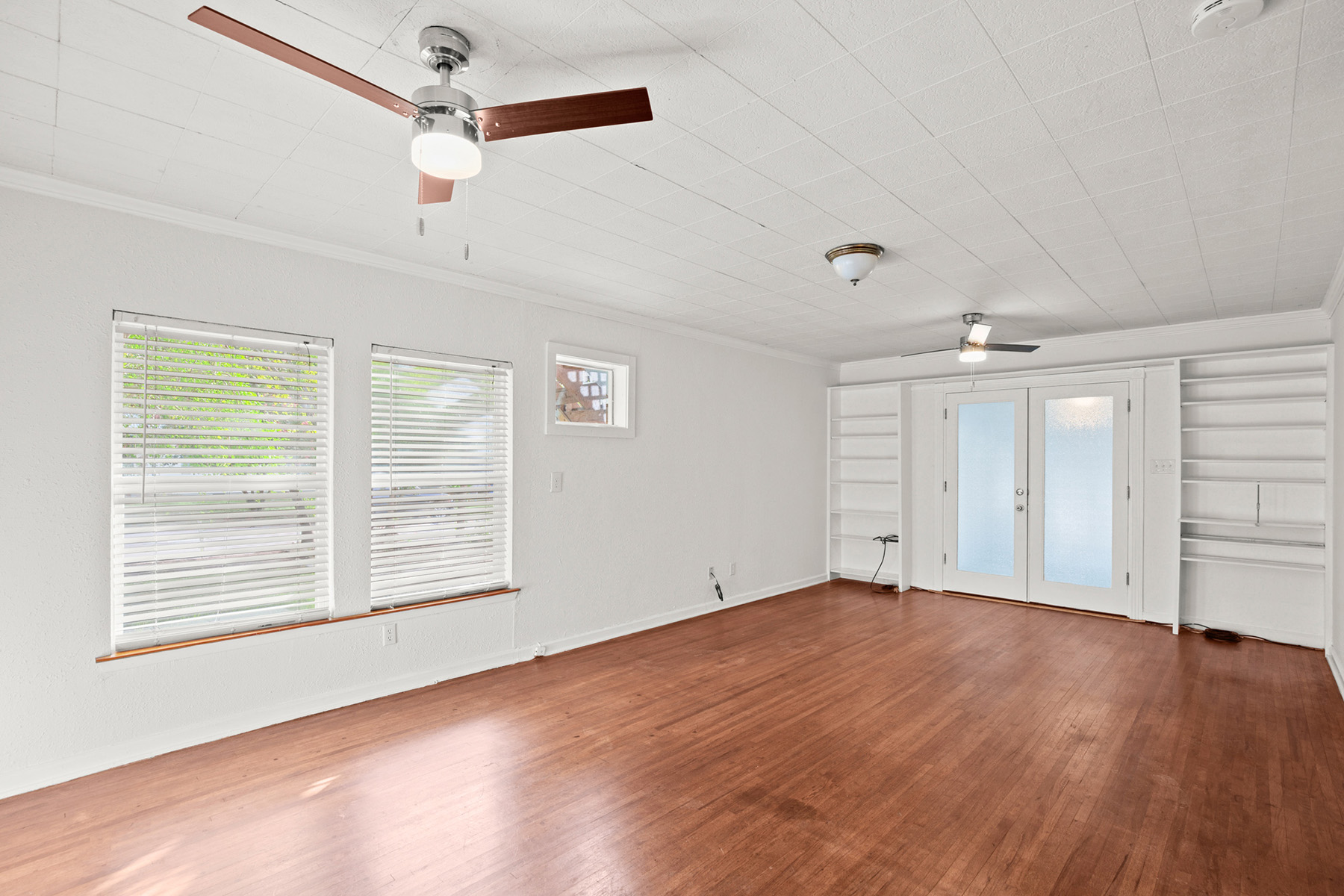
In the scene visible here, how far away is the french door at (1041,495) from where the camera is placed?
19.0 ft

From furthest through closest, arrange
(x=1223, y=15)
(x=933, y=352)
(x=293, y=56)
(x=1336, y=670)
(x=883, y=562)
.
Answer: (x=883, y=562) < (x=933, y=352) < (x=1336, y=670) < (x=1223, y=15) < (x=293, y=56)

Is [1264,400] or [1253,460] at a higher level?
[1264,400]

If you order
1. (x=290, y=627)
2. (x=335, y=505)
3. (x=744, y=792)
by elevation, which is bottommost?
(x=744, y=792)

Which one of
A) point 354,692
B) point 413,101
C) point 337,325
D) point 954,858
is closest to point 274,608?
point 354,692

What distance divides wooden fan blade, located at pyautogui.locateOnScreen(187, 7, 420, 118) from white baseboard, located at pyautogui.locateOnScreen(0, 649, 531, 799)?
315 cm

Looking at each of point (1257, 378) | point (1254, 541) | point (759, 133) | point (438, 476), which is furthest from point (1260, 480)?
point (438, 476)

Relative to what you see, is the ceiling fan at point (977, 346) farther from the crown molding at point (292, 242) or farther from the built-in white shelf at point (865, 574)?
the built-in white shelf at point (865, 574)

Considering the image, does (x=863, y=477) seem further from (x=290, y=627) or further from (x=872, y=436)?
(x=290, y=627)

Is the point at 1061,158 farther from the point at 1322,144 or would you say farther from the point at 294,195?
the point at 294,195

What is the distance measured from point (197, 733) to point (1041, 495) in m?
6.78

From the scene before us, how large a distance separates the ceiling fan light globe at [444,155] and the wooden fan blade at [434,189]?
224 millimetres

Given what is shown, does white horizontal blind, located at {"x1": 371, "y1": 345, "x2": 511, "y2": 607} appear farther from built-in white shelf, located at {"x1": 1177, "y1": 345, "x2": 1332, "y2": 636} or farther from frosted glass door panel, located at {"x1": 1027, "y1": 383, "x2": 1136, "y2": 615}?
built-in white shelf, located at {"x1": 1177, "y1": 345, "x2": 1332, "y2": 636}

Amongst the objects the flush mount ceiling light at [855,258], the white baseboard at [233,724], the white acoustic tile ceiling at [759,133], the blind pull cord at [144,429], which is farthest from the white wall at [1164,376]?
the blind pull cord at [144,429]

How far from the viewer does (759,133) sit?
227 centimetres
